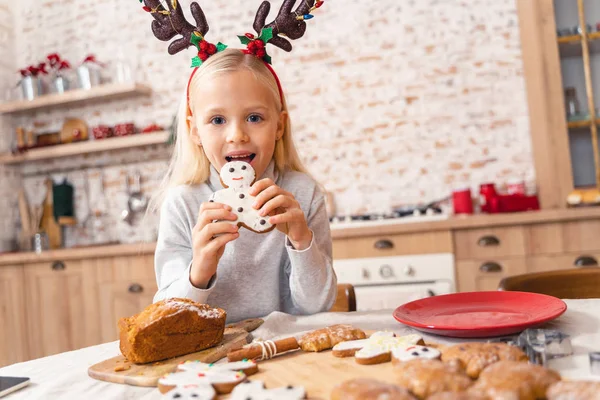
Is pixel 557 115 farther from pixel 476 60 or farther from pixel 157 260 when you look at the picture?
pixel 157 260

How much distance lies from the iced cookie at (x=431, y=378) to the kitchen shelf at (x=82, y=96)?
3.85 metres

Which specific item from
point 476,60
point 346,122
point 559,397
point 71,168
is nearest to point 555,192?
point 476,60

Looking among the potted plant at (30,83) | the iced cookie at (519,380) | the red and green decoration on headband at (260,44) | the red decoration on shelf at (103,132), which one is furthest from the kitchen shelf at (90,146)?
the iced cookie at (519,380)

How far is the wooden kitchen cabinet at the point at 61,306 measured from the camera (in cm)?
378

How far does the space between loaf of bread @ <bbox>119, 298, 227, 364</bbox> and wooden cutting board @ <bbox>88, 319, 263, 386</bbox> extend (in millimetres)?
15

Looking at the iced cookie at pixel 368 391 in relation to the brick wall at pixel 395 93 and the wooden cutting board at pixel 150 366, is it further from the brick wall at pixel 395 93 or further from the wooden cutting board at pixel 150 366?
the brick wall at pixel 395 93

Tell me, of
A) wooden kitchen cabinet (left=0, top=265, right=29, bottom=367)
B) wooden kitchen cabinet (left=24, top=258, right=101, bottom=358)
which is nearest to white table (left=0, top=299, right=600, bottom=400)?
wooden kitchen cabinet (left=24, top=258, right=101, bottom=358)

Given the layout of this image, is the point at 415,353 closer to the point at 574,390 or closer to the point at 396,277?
the point at 574,390

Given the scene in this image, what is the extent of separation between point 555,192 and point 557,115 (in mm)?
480

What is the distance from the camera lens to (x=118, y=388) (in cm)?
93

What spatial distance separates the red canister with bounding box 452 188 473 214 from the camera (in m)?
3.69

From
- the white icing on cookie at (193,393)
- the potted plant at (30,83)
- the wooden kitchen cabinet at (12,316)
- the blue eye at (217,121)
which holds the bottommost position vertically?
the wooden kitchen cabinet at (12,316)

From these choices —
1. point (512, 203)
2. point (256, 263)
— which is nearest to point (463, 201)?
point (512, 203)

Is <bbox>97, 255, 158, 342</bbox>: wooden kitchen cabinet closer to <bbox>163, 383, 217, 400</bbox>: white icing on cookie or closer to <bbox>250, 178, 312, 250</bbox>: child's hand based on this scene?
<bbox>250, 178, 312, 250</bbox>: child's hand
